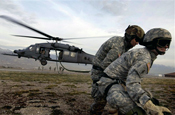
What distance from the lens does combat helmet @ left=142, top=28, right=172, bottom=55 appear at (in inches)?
85.2

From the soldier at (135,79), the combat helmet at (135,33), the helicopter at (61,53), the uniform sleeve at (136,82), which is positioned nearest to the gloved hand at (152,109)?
the soldier at (135,79)

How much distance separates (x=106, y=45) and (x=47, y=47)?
1645 centimetres

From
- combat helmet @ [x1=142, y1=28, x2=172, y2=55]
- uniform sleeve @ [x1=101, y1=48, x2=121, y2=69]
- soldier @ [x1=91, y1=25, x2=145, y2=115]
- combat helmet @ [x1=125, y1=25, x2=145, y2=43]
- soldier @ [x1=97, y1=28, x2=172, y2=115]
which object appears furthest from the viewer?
uniform sleeve @ [x1=101, y1=48, x2=121, y2=69]

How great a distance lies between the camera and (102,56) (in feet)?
11.6

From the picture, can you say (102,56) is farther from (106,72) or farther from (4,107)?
(4,107)

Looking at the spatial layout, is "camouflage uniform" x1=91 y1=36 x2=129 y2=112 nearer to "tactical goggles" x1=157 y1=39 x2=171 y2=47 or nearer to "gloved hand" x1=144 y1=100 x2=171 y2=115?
"tactical goggles" x1=157 y1=39 x2=171 y2=47

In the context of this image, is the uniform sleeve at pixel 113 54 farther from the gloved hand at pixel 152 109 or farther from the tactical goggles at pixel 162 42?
the gloved hand at pixel 152 109

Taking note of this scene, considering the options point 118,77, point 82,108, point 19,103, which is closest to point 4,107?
point 19,103

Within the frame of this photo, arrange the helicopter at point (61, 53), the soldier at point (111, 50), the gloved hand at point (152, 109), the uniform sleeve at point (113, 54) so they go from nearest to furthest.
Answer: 1. the gloved hand at point (152, 109)
2. the soldier at point (111, 50)
3. the uniform sleeve at point (113, 54)
4. the helicopter at point (61, 53)

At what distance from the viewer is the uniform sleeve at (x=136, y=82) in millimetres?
1934

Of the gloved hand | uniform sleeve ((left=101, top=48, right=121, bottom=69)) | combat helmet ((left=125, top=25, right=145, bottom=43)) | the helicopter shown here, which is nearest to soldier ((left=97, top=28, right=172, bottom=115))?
the gloved hand

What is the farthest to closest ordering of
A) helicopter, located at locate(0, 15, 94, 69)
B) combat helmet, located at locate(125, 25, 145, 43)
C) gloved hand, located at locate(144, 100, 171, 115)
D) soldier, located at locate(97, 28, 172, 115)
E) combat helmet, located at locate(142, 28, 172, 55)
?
helicopter, located at locate(0, 15, 94, 69), combat helmet, located at locate(125, 25, 145, 43), combat helmet, located at locate(142, 28, 172, 55), soldier, located at locate(97, 28, 172, 115), gloved hand, located at locate(144, 100, 171, 115)

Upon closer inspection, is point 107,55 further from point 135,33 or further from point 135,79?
point 135,79

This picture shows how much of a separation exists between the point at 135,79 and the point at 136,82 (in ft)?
0.15
